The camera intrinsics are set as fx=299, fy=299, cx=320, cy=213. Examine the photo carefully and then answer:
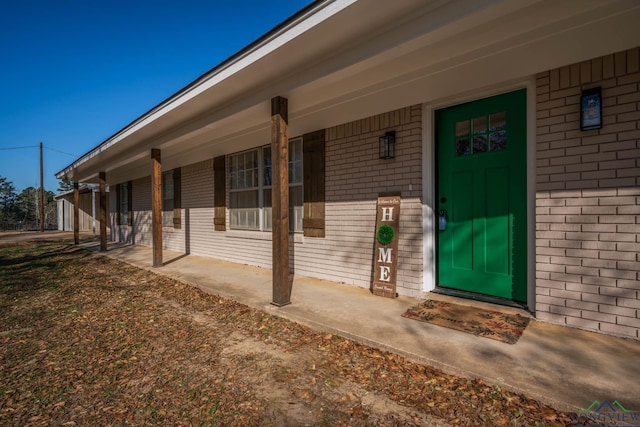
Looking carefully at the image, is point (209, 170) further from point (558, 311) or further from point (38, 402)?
point (558, 311)

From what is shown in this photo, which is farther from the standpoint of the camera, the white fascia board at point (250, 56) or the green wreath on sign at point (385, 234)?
the green wreath on sign at point (385, 234)

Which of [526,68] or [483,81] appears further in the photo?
[483,81]

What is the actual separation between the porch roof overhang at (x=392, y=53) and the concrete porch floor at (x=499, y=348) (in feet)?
7.98

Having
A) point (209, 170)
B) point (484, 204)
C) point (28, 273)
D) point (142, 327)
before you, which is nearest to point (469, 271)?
point (484, 204)

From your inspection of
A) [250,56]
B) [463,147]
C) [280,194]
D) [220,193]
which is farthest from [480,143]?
[220,193]

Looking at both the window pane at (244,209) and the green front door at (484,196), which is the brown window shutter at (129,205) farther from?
the green front door at (484,196)

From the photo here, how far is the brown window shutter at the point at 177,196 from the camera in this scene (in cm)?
817

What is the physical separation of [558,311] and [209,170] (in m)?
6.93

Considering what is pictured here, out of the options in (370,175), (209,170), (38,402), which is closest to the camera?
(38,402)

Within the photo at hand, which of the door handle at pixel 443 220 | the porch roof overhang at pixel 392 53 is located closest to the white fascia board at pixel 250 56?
the porch roof overhang at pixel 392 53

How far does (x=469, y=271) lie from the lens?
3.59 meters

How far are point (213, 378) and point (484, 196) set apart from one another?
3275 mm

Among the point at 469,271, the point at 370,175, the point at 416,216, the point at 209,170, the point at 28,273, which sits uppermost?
the point at 209,170

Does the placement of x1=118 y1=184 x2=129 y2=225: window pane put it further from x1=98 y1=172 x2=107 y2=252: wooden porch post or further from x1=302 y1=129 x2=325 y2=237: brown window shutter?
x1=302 y1=129 x2=325 y2=237: brown window shutter
